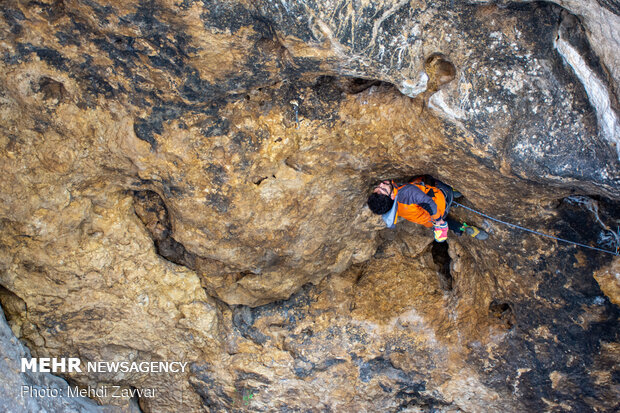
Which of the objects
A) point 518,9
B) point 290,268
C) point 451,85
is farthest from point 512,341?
point 518,9

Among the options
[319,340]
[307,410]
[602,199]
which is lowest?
[307,410]

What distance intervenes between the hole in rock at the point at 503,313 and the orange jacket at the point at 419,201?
1254mm

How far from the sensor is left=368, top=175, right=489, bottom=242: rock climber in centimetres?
431

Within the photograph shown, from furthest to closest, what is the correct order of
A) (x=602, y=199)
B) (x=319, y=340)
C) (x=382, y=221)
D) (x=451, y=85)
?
(x=319, y=340)
(x=382, y=221)
(x=602, y=199)
(x=451, y=85)

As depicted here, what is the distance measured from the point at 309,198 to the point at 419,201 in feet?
3.19

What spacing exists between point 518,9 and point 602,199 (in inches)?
63.9

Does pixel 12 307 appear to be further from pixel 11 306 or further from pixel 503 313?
pixel 503 313

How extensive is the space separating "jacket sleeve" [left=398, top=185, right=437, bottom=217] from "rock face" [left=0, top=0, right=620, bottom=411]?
0.19 m

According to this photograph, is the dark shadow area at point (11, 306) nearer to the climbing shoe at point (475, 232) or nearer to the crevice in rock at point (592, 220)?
the climbing shoe at point (475, 232)

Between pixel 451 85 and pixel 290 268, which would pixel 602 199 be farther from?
pixel 290 268

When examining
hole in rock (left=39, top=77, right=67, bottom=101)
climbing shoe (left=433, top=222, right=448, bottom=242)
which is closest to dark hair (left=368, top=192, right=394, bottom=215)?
climbing shoe (left=433, top=222, right=448, bottom=242)

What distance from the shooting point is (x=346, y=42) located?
332cm

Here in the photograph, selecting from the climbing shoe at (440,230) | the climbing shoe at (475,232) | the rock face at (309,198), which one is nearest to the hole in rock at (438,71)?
the rock face at (309,198)

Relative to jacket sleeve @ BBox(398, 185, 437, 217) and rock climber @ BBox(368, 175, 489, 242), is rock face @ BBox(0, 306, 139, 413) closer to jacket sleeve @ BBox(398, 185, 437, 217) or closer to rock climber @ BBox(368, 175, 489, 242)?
rock climber @ BBox(368, 175, 489, 242)
